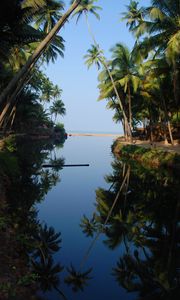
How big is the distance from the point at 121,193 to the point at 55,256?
30.9 ft

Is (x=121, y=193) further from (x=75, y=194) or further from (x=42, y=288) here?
(x=42, y=288)

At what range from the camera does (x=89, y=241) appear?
1049 cm

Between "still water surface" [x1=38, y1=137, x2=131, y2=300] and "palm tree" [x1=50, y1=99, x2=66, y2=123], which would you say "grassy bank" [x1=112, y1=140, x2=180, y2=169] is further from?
"palm tree" [x1=50, y1=99, x2=66, y2=123]

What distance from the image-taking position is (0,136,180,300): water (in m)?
6.96

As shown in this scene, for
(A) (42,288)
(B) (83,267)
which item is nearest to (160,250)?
(B) (83,267)

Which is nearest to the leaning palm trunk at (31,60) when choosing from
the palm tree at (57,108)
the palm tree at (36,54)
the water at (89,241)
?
the palm tree at (36,54)

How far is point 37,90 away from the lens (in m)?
69.6

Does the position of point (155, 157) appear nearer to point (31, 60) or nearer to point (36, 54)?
point (36, 54)

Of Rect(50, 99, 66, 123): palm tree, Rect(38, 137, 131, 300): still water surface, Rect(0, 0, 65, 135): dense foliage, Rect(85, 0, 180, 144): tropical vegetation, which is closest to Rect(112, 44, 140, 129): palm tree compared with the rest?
Rect(85, 0, 180, 144): tropical vegetation

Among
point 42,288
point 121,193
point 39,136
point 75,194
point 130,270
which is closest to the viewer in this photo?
point 42,288

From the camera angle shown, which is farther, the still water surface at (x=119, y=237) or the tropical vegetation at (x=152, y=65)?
the tropical vegetation at (x=152, y=65)

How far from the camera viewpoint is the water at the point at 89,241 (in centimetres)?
696

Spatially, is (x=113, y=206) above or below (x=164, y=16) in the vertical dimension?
below

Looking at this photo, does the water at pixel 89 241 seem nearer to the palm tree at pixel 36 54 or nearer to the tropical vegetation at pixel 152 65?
the palm tree at pixel 36 54
